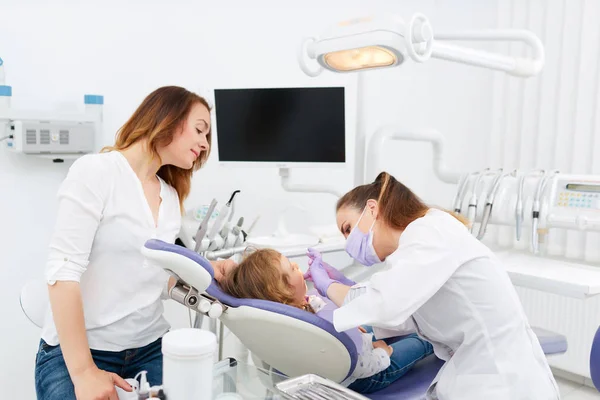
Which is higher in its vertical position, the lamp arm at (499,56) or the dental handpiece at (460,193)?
the lamp arm at (499,56)

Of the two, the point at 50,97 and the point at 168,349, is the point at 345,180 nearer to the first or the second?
the point at 50,97

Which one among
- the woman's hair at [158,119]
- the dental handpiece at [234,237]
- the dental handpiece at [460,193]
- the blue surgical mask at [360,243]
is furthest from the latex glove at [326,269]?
the dental handpiece at [460,193]

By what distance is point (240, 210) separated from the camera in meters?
3.03

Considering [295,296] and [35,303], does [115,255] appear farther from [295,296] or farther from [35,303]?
[295,296]

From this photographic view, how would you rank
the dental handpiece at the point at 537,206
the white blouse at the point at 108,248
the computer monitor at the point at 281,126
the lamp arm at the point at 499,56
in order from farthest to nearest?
the computer monitor at the point at 281,126, the dental handpiece at the point at 537,206, the lamp arm at the point at 499,56, the white blouse at the point at 108,248

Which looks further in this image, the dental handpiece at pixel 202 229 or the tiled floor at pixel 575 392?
the tiled floor at pixel 575 392

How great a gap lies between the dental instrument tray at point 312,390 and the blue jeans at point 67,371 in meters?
0.48

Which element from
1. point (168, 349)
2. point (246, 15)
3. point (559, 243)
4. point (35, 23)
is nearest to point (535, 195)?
point (559, 243)

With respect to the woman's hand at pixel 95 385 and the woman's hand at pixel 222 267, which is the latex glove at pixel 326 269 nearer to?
the woman's hand at pixel 222 267

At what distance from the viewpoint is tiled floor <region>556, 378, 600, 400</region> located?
3.08 m

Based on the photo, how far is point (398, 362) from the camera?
175cm

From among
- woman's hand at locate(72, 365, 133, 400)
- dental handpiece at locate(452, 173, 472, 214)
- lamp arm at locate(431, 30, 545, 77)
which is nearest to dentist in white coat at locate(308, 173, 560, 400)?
woman's hand at locate(72, 365, 133, 400)

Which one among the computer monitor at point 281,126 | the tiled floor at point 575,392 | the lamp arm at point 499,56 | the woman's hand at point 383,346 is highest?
the lamp arm at point 499,56

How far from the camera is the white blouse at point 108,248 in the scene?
1.49 m
